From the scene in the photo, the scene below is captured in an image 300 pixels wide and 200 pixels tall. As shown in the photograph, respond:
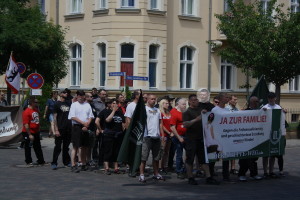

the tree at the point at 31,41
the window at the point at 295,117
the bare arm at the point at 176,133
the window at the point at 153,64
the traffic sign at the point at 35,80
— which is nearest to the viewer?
the bare arm at the point at 176,133

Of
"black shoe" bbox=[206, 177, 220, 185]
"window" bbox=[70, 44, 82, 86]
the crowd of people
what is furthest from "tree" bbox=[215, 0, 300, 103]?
"black shoe" bbox=[206, 177, 220, 185]

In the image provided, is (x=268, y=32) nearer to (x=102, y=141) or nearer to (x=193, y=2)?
(x=193, y=2)

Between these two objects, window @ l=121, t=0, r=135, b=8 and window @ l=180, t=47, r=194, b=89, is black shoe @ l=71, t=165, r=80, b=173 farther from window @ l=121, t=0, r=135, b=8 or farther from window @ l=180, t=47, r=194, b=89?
window @ l=180, t=47, r=194, b=89

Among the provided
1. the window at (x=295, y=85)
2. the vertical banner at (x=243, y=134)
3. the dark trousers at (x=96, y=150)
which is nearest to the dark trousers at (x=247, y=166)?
the vertical banner at (x=243, y=134)

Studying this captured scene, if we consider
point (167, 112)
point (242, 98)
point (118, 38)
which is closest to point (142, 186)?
point (167, 112)

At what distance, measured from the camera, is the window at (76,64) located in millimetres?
37250

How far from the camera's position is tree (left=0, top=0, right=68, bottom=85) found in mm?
28266

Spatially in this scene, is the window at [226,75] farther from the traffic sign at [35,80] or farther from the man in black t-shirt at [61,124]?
the man in black t-shirt at [61,124]

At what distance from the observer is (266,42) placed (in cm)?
3055

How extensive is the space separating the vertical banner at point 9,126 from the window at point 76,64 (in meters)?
12.9

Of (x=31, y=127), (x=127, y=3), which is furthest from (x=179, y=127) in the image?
(x=127, y=3)

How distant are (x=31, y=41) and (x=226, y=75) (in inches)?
541

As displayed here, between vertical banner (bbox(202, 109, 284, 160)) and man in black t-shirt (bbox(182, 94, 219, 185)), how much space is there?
0.13 meters

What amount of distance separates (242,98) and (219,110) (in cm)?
2460
